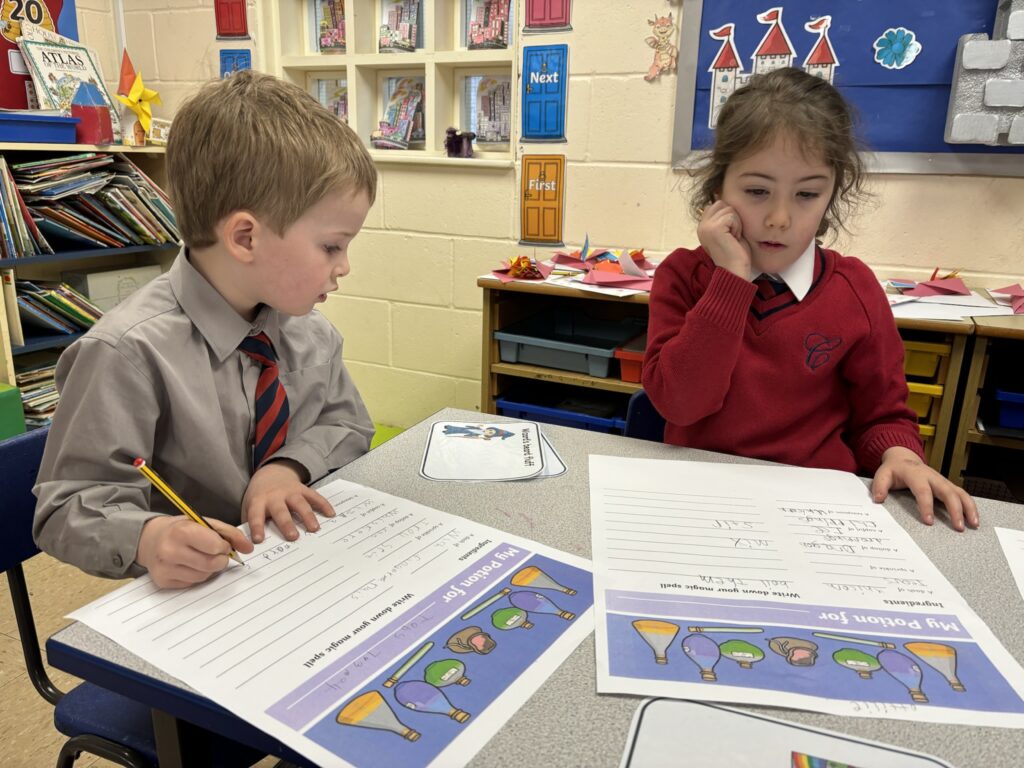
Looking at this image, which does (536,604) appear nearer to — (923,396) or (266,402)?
(266,402)

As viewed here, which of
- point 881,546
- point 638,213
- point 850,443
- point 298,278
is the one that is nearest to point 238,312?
point 298,278

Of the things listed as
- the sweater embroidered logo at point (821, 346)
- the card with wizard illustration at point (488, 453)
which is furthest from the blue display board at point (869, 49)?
the card with wizard illustration at point (488, 453)

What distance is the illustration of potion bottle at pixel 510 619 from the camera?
58 centimetres

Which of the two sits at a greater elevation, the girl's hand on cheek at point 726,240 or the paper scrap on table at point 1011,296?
the girl's hand on cheek at point 726,240

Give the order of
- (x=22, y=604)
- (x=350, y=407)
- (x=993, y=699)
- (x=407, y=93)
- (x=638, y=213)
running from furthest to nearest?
(x=407, y=93) < (x=638, y=213) < (x=350, y=407) < (x=22, y=604) < (x=993, y=699)

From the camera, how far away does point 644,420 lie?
1288 mm

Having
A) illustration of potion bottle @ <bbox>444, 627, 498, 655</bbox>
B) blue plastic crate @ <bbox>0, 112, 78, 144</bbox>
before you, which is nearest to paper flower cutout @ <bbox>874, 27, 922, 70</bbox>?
illustration of potion bottle @ <bbox>444, 627, 498, 655</bbox>

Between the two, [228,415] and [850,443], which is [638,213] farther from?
[228,415]

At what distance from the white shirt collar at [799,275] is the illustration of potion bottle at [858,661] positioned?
68 cm

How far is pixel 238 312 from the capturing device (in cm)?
96

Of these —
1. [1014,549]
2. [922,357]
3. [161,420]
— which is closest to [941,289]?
[922,357]

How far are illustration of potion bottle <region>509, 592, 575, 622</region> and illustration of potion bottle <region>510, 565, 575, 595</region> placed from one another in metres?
0.01

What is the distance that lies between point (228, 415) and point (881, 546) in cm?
76

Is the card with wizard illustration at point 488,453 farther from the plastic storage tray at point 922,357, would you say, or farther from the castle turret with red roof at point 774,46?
the castle turret with red roof at point 774,46
